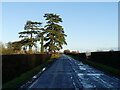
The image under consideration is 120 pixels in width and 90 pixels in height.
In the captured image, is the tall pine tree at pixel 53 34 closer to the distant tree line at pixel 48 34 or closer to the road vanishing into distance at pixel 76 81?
the distant tree line at pixel 48 34

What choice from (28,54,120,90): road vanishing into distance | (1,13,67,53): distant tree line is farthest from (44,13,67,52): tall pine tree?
(28,54,120,90): road vanishing into distance

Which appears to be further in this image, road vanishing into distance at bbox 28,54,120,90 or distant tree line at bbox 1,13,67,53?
distant tree line at bbox 1,13,67,53

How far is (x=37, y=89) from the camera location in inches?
420

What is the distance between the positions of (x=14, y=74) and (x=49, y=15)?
59.1m

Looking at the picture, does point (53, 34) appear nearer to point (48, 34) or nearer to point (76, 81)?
point (48, 34)

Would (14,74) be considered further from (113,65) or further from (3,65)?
(113,65)

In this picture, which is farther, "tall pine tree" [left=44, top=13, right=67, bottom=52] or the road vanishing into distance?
"tall pine tree" [left=44, top=13, right=67, bottom=52]

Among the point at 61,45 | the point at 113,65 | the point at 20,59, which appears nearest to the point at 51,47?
the point at 61,45

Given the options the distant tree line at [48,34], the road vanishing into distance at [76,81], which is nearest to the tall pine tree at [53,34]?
the distant tree line at [48,34]

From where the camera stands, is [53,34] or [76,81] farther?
[53,34]

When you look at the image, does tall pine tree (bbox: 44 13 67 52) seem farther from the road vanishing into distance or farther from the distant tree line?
the road vanishing into distance

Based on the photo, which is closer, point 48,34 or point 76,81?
point 76,81

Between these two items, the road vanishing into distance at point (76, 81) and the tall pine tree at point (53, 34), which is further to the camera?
the tall pine tree at point (53, 34)

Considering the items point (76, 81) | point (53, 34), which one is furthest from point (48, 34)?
point (76, 81)
